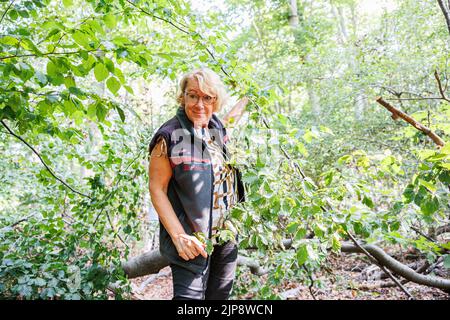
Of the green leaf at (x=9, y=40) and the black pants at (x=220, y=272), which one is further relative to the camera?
the black pants at (x=220, y=272)

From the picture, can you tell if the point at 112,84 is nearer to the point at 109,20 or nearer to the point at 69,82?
the point at 69,82

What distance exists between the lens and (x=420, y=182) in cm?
182

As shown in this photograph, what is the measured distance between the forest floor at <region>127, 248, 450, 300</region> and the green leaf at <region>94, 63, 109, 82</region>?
290cm

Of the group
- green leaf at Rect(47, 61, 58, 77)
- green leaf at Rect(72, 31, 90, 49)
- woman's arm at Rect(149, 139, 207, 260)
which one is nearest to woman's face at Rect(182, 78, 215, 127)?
woman's arm at Rect(149, 139, 207, 260)

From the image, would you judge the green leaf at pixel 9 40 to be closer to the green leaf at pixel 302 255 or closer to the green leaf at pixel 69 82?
the green leaf at pixel 69 82

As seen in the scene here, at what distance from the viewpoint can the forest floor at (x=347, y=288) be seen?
14.2 ft

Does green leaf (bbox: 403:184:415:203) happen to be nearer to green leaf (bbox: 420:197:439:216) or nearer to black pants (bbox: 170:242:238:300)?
green leaf (bbox: 420:197:439:216)

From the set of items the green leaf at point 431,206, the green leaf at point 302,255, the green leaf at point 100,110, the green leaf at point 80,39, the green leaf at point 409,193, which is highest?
the green leaf at point 80,39

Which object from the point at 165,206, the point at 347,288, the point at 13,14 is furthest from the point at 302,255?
the point at 347,288

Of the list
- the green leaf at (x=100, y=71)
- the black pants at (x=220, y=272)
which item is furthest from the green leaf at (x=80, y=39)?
the black pants at (x=220, y=272)

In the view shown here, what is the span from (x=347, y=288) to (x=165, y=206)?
4.13m

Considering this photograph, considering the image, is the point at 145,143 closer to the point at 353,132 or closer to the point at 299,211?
the point at 299,211

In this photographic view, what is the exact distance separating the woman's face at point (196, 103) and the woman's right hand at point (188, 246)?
63cm
